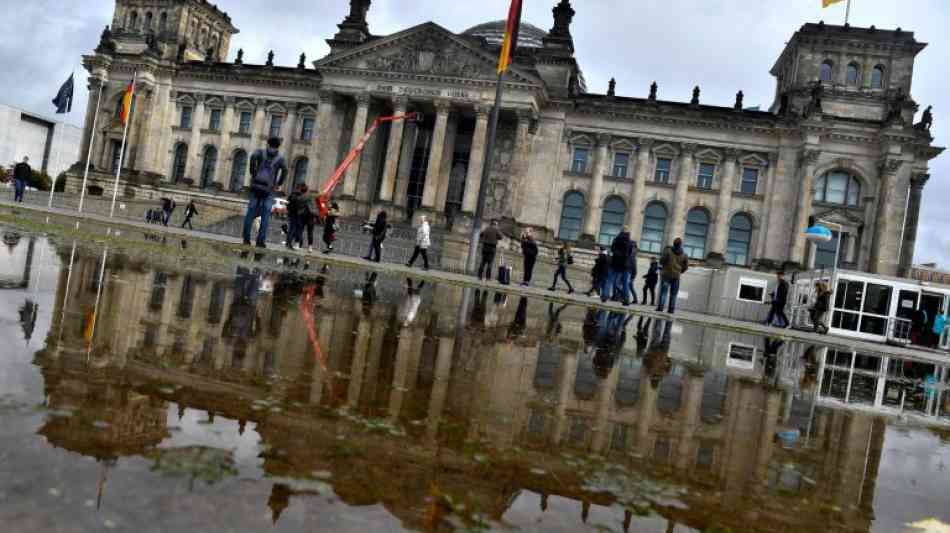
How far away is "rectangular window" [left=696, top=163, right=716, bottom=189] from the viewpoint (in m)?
42.9

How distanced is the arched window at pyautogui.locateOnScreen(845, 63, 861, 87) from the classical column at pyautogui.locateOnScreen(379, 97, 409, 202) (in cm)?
2819

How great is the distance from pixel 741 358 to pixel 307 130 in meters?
44.8

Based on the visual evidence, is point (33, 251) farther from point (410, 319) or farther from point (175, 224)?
point (175, 224)

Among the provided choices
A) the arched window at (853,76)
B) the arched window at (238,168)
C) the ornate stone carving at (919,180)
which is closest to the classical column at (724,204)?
the arched window at (853,76)

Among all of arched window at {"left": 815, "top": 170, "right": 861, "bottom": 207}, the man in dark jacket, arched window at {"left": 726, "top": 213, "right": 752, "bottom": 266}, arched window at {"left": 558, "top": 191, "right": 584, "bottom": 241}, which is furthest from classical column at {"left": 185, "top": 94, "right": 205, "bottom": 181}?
arched window at {"left": 815, "top": 170, "right": 861, "bottom": 207}

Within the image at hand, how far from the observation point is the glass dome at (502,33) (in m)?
55.8

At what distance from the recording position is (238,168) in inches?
1976

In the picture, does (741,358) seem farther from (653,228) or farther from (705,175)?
(705,175)

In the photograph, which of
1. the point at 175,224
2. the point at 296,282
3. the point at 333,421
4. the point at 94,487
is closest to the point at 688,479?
the point at 333,421

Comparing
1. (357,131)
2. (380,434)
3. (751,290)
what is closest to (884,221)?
(751,290)

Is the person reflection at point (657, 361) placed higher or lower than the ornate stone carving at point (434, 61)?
lower

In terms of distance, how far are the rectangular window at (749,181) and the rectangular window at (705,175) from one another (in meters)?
1.79

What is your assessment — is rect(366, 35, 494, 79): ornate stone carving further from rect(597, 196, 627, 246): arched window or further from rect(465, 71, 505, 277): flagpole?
rect(465, 71, 505, 277): flagpole

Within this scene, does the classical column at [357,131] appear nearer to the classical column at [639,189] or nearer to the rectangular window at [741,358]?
the classical column at [639,189]
